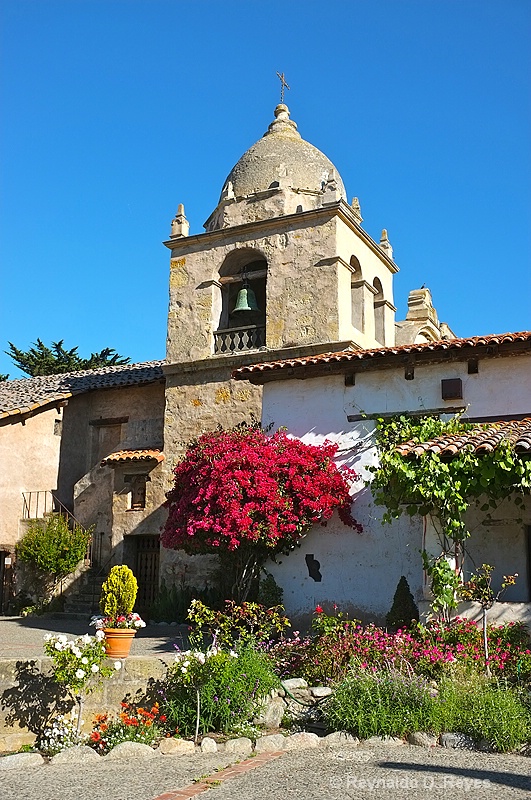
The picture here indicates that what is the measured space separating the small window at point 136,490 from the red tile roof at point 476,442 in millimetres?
10489

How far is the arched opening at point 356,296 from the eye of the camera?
19938 mm

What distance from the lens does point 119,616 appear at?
10.7m

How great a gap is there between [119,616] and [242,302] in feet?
34.4

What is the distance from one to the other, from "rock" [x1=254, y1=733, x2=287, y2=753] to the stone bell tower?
11.0m

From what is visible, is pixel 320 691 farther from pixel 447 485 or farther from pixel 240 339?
pixel 240 339

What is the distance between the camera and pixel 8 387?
2656cm

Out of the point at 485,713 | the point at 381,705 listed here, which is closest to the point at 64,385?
the point at 381,705

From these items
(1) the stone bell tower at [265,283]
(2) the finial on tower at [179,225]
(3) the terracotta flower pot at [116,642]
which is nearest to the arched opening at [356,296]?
(1) the stone bell tower at [265,283]

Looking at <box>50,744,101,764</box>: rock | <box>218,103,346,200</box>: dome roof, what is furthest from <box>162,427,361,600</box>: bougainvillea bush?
<box>218,103,346,200</box>: dome roof

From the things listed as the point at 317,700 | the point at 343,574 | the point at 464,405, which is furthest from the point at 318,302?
the point at 317,700

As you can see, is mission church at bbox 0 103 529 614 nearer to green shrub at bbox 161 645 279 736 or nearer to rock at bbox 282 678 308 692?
→ rock at bbox 282 678 308 692

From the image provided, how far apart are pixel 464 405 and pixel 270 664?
5.81 meters

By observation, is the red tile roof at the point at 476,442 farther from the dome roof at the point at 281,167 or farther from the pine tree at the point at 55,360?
the pine tree at the point at 55,360

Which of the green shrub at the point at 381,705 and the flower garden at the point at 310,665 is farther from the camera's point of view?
the flower garden at the point at 310,665
